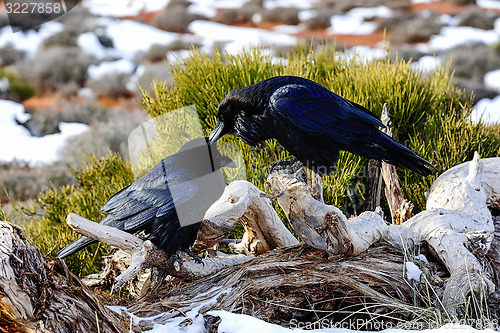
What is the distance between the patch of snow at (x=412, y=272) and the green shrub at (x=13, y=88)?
1403 cm

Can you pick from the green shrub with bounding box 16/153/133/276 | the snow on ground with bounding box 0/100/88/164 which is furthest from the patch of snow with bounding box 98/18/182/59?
the green shrub with bounding box 16/153/133/276

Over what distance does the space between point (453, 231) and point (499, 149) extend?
211 cm

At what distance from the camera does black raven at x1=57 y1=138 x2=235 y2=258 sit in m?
2.91

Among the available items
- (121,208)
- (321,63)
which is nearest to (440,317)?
(121,208)

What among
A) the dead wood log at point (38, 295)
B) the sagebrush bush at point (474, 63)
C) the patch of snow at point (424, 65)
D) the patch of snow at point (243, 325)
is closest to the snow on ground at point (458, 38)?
the sagebrush bush at point (474, 63)

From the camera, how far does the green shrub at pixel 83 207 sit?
15.0 feet

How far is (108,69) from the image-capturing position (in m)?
16.9

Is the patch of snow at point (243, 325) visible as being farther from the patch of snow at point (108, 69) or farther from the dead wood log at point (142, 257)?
the patch of snow at point (108, 69)

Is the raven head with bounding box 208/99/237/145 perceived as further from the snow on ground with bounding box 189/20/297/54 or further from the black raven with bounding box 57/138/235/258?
the snow on ground with bounding box 189/20/297/54

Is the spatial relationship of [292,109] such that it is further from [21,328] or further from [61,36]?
[61,36]

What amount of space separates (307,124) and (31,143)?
10.2 m

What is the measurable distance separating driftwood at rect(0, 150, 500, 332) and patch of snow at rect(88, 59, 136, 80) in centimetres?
1445

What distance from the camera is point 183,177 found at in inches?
115

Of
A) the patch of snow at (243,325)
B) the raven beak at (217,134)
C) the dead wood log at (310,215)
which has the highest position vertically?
the raven beak at (217,134)
